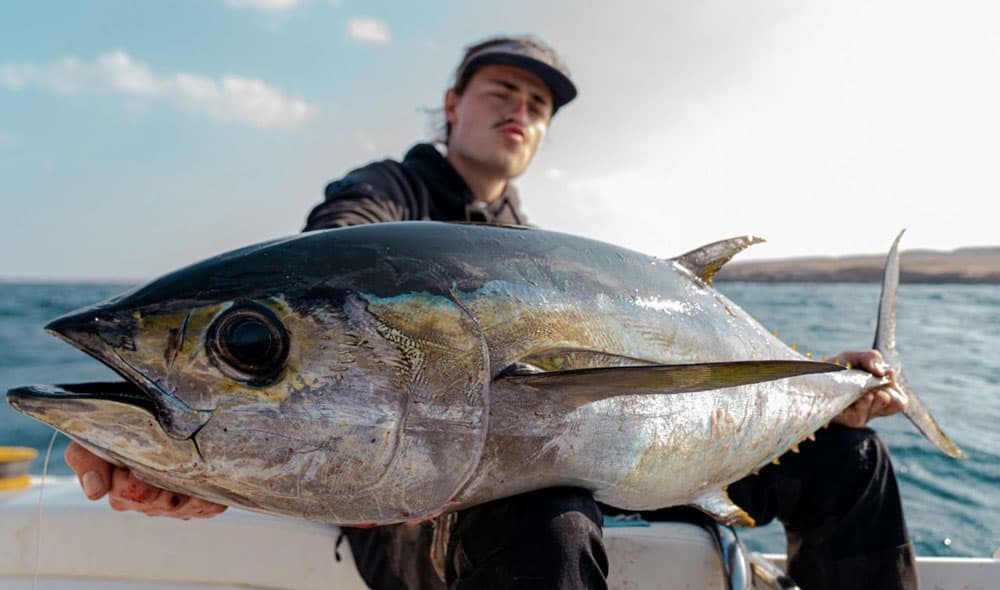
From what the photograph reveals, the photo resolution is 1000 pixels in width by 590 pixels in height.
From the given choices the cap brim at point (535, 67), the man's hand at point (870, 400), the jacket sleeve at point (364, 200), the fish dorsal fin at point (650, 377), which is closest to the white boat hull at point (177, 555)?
the man's hand at point (870, 400)

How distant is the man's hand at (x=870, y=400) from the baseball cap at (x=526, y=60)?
186cm

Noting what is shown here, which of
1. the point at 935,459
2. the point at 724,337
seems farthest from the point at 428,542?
the point at 935,459

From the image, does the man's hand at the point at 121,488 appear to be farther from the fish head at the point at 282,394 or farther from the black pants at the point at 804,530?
the black pants at the point at 804,530

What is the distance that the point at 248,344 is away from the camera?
3.29ft

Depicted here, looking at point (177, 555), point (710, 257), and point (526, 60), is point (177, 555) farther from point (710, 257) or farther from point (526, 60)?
point (526, 60)

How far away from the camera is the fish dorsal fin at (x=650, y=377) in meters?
1.09

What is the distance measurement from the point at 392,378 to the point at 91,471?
0.63 m

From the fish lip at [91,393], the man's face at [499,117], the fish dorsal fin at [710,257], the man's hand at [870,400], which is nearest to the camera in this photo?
the fish lip at [91,393]

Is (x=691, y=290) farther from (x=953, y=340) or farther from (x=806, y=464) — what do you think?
(x=953, y=340)

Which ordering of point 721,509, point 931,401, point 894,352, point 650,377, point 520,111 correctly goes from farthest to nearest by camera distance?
1. point 931,401
2. point 520,111
3. point 894,352
4. point 721,509
5. point 650,377

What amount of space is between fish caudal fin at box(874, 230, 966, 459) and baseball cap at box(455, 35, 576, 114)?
1.71 meters

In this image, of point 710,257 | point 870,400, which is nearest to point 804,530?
point 870,400

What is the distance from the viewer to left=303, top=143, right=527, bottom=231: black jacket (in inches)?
96.6

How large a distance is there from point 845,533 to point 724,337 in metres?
0.95
